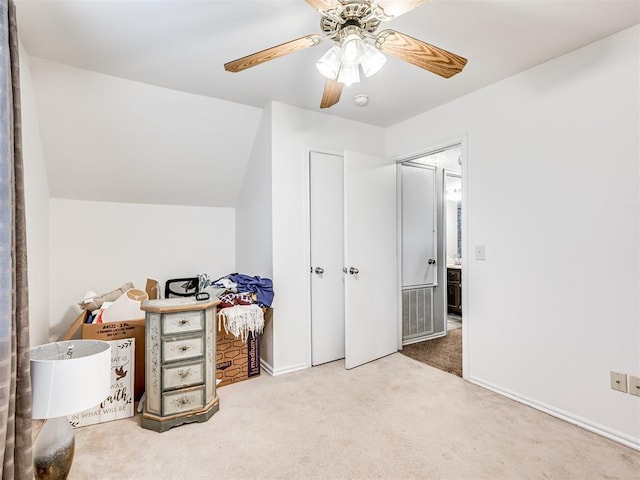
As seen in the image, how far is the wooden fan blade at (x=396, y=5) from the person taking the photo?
1.31 metres

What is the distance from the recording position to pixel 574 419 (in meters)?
2.16

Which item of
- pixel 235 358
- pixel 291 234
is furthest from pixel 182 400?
pixel 291 234

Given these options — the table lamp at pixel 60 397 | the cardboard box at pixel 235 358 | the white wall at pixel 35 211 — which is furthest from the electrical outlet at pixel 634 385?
the white wall at pixel 35 211

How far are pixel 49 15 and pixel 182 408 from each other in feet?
7.86

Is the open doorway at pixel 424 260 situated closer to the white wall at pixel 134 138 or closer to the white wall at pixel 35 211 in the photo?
the white wall at pixel 134 138

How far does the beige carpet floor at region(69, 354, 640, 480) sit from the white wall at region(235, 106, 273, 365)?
85cm

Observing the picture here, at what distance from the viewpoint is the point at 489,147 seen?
8.75 ft

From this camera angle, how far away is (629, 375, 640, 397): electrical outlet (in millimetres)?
1911

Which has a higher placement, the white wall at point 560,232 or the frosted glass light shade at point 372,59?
the frosted glass light shade at point 372,59

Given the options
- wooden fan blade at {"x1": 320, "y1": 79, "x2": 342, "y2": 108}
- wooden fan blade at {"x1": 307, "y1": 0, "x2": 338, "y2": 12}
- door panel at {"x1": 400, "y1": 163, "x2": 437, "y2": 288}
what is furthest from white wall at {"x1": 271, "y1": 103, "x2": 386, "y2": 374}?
wooden fan blade at {"x1": 307, "y1": 0, "x2": 338, "y2": 12}

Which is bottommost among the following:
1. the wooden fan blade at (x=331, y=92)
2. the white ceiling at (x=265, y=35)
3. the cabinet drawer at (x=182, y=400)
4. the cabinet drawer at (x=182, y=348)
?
the cabinet drawer at (x=182, y=400)

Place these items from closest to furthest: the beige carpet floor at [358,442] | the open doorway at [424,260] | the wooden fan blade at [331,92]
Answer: the beige carpet floor at [358,442]
the wooden fan blade at [331,92]
the open doorway at [424,260]

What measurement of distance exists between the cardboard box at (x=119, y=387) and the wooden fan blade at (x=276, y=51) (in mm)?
1865

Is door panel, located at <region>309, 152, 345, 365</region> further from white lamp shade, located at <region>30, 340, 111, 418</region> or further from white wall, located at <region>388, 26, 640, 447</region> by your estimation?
white lamp shade, located at <region>30, 340, 111, 418</region>
